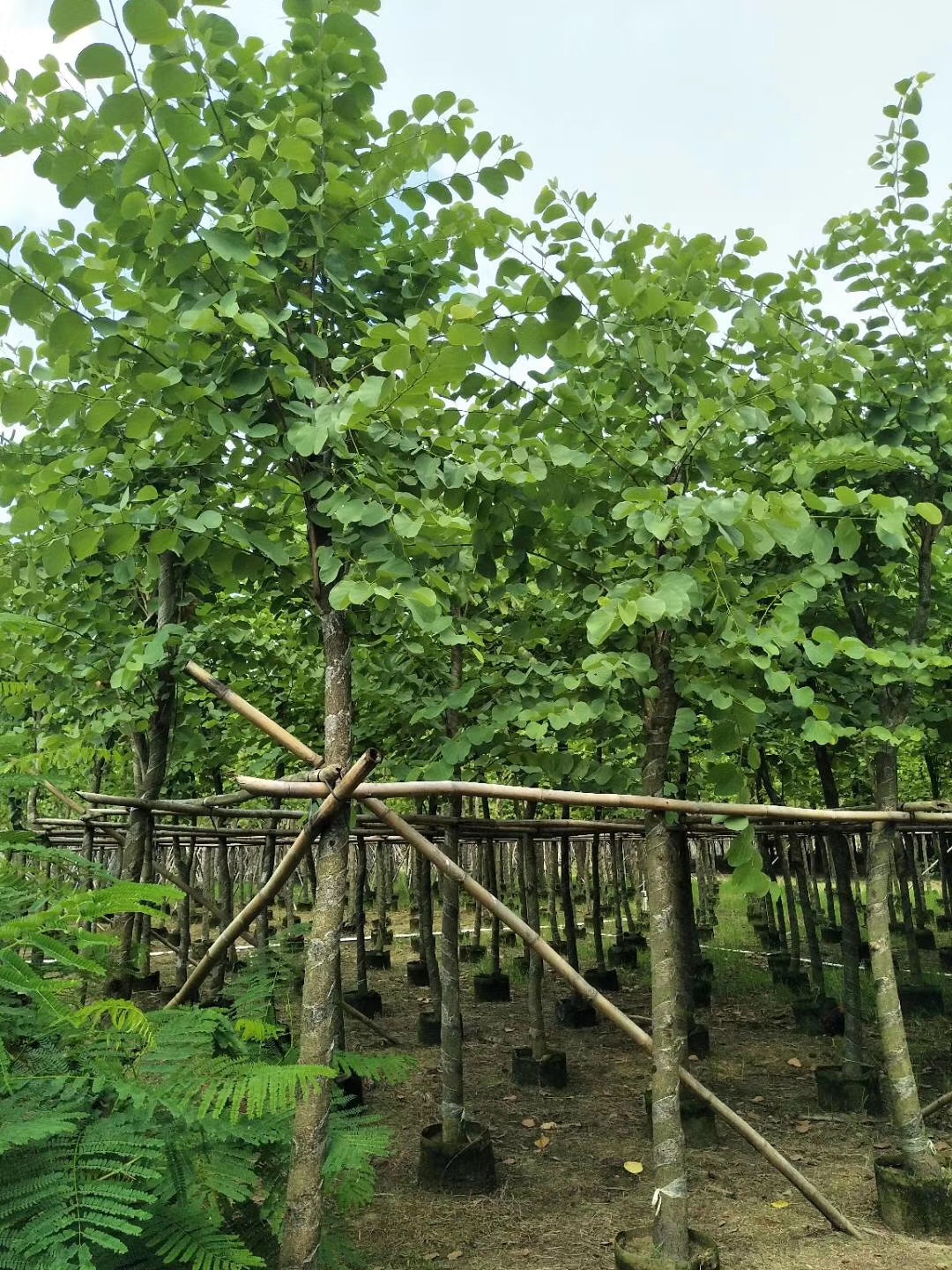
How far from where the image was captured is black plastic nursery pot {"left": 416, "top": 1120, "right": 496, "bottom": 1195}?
5211 millimetres

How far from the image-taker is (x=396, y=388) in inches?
94.0

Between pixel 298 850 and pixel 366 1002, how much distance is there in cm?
799

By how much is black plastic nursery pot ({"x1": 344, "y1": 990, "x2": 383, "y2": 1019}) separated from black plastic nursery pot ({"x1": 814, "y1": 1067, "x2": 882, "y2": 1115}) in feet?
16.5

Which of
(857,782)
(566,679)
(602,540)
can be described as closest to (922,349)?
(602,540)

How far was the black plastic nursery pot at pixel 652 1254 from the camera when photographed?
351 cm

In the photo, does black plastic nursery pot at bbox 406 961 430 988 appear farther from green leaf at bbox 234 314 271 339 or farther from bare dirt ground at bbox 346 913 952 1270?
green leaf at bbox 234 314 271 339

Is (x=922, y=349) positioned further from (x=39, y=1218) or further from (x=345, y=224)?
(x=39, y=1218)

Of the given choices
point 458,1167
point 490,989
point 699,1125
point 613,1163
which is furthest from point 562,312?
point 490,989

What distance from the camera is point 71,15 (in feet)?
5.59

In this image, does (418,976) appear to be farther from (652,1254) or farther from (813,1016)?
(652,1254)

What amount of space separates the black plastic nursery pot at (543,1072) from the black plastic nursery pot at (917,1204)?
3321 mm

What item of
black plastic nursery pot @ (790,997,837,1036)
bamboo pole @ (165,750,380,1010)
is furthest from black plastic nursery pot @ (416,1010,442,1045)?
bamboo pole @ (165,750,380,1010)

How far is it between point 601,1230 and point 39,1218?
3829 millimetres

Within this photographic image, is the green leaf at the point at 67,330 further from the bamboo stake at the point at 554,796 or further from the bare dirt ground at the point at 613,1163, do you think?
the bare dirt ground at the point at 613,1163
